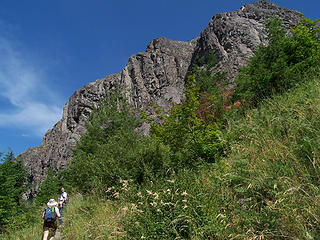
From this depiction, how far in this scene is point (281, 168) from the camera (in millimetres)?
2525

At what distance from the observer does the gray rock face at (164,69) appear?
3130 centimetres

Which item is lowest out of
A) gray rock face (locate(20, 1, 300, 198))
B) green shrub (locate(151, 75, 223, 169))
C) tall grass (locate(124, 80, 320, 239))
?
tall grass (locate(124, 80, 320, 239))

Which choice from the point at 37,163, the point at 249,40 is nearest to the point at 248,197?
the point at 249,40

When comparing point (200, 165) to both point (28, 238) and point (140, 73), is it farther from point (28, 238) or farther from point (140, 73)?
point (140, 73)

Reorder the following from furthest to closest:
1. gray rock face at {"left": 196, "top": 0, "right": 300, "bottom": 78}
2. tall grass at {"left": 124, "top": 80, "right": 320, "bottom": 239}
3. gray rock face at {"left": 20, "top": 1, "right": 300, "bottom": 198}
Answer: gray rock face at {"left": 20, "top": 1, "right": 300, "bottom": 198}, gray rock face at {"left": 196, "top": 0, "right": 300, "bottom": 78}, tall grass at {"left": 124, "top": 80, "right": 320, "bottom": 239}

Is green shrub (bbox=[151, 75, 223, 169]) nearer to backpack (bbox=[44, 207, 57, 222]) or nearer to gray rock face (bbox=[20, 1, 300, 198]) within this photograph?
backpack (bbox=[44, 207, 57, 222])

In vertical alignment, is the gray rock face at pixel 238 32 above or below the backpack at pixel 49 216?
above

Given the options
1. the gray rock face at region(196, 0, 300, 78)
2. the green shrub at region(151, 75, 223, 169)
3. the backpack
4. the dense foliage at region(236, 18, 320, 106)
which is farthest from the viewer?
the gray rock face at region(196, 0, 300, 78)

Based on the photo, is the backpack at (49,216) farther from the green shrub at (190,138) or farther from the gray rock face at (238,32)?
the gray rock face at (238,32)

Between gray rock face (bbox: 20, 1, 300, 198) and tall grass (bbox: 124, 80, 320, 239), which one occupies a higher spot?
gray rock face (bbox: 20, 1, 300, 198)

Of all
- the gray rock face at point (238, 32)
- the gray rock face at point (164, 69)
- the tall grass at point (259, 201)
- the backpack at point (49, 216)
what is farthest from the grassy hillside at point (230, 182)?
the gray rock face at point (238, 32)

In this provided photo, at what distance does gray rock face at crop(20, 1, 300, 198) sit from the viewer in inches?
1232

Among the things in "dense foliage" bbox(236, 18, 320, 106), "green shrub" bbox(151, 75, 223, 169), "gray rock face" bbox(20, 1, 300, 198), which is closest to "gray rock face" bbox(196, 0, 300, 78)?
"gray rock face" bbox(20, 1, 300, 198)

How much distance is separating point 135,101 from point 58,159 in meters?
20.5
